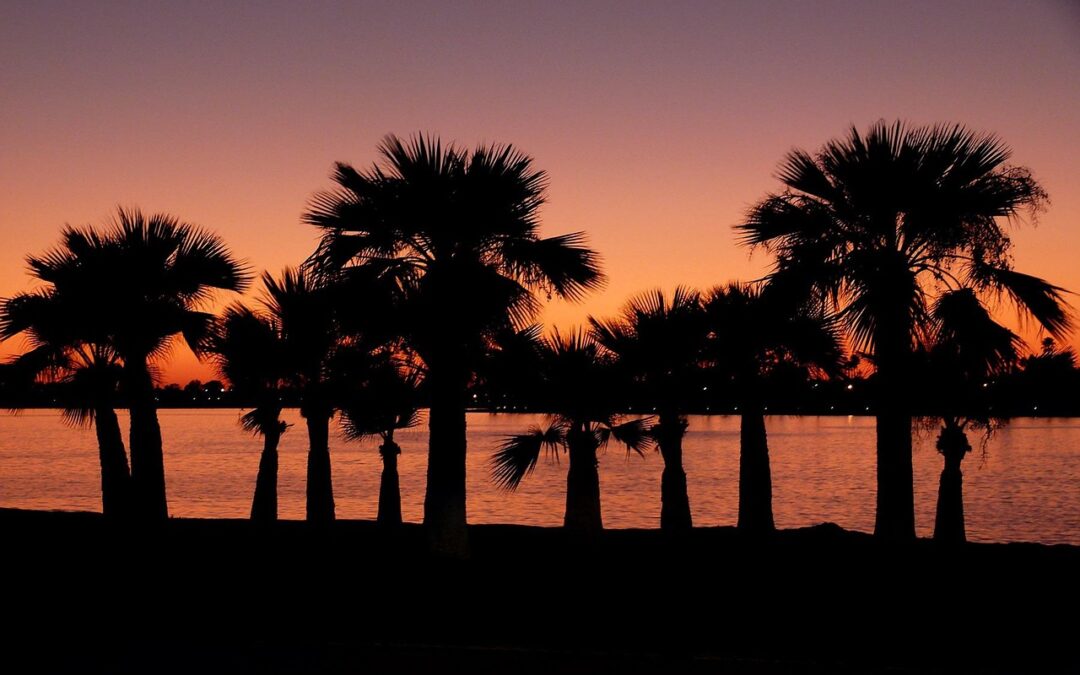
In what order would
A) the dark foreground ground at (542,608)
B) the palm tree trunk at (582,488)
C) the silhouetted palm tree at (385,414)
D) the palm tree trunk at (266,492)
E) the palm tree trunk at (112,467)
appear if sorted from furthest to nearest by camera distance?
the silhouetted palm tree at (385,414) → the palm tree trunk at (266,492) → the palm tree trunk at (112,467) → the palm tree trunk at (582,488) → the dark foreground ground at (542,608)

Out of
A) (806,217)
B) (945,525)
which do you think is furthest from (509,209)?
(945,525)

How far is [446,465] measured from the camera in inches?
588

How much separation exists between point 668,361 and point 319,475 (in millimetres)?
8311

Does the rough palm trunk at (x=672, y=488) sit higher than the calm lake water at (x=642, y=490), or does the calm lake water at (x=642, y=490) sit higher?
the rough palm trunk at (x=672, y=488)

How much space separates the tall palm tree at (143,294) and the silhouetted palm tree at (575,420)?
7.13m

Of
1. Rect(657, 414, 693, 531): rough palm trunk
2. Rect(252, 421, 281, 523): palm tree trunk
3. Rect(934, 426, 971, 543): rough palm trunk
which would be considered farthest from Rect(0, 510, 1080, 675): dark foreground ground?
Rect(252, 421, 281, 523): palm tree trunk

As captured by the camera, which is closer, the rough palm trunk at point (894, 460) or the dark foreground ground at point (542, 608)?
the dark foreground ground at point (542, 608)

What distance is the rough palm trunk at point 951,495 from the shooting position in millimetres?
19750

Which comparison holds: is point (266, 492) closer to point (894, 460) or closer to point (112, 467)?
point (112, 467)

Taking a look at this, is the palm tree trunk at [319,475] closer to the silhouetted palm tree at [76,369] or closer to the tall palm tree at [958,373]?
the silhouetted palm tree at [76,369]

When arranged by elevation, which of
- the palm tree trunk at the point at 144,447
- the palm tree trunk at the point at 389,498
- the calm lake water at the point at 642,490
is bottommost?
the calm lake water at the point at 642,490

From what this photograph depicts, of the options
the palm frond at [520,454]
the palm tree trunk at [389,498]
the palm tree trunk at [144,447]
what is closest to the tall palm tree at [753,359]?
the palm frond at [520,454]

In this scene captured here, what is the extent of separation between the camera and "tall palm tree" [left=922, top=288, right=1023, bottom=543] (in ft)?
48.1

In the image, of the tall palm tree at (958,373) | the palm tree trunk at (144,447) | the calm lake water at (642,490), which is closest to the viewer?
the tall palm tree at (958,373)
